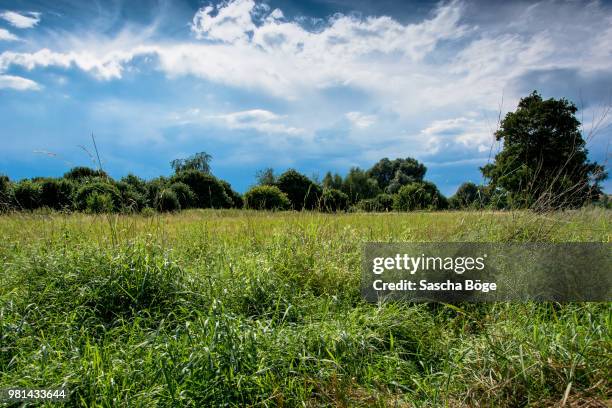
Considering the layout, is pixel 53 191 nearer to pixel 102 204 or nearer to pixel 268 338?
pixel 102 204

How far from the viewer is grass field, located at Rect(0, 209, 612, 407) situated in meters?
2.38

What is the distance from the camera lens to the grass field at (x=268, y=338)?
2.38m

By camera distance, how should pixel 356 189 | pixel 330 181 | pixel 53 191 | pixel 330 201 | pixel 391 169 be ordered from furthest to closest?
pixel 391 169 < pixel 53 191 < pixel 330 181 < pixel 356 189 < pixel 330 201

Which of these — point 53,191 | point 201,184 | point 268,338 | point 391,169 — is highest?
point 391,169

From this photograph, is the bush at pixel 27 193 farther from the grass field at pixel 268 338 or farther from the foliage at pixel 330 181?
the grass field at pixel 268 338

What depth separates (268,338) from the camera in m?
2.74

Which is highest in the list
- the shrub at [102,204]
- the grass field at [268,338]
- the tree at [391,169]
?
the tree at [391,169]

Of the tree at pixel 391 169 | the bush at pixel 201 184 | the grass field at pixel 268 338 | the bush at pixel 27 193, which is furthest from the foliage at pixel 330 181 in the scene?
the tree at pixel 391 169

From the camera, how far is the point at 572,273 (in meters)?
4.16

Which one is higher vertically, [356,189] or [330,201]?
[356,189]

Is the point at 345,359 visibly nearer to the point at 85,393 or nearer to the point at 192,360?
the point at 192,360

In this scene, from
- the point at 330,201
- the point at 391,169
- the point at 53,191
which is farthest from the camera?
the point at 391,169

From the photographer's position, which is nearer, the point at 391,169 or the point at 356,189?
the point at 356,189

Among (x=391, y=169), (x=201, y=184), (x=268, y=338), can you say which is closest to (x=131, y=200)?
(x=268, y=338)
